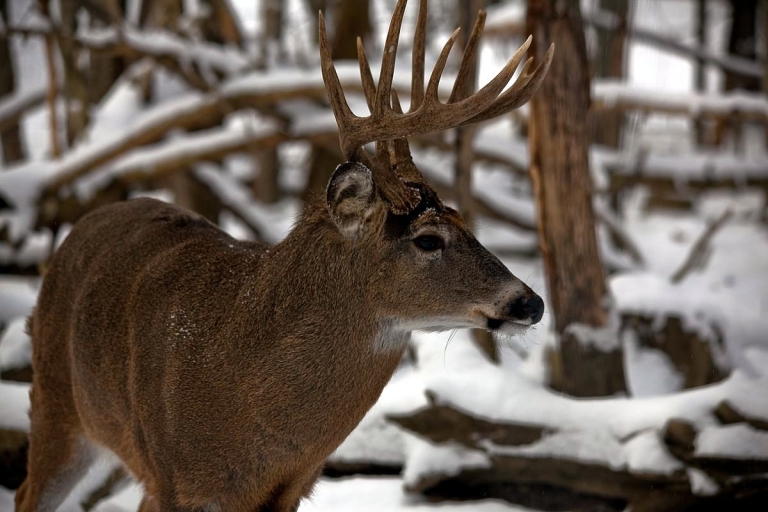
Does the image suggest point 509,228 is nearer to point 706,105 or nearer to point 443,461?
point 706,105

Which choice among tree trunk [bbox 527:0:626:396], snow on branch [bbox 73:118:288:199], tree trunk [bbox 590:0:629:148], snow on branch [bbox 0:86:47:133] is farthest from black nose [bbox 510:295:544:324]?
snow on branch [bbox 0:86:47:133]

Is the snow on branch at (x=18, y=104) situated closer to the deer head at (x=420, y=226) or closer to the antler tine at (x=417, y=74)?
the antler tine at (x=417, y=74)

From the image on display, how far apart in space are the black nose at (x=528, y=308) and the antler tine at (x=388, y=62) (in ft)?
2.84

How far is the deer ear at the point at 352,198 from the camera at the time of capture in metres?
3.31

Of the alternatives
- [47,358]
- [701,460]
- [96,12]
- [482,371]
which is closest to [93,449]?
[47,358]

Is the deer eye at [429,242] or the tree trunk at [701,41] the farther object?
the tree trunk at [701,41]

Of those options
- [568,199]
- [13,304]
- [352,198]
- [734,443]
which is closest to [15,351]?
[13,304]

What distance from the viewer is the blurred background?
5.03 meters

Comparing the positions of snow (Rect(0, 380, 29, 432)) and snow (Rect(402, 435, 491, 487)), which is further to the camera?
snow (Rect(402, 435, 491, 487))

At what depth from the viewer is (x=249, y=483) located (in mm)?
3430

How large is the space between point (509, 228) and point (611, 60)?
253 centimetres

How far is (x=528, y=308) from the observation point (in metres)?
3.36

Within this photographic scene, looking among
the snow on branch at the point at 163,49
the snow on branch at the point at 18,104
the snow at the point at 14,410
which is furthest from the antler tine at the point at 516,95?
the snow on branch at the point at 18,104

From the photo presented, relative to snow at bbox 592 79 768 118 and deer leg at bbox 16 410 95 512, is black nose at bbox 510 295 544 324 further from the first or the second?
snow at bbox 592 79 768 118
